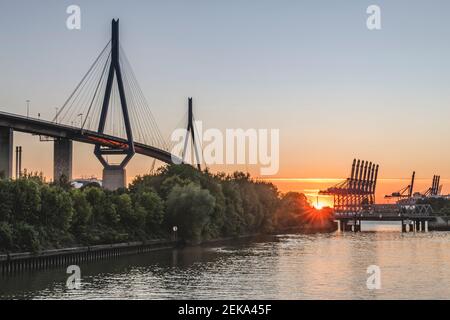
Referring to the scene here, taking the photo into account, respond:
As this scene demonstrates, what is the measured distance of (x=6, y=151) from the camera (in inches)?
2579

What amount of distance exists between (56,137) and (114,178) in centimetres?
908

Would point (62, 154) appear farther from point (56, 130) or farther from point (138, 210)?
point (138, 210)

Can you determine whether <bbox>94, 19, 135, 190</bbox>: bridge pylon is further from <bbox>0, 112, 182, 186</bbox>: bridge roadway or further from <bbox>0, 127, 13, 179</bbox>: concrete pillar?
<bbox>0, 127, 13, 179</bbox>: concrete pillar

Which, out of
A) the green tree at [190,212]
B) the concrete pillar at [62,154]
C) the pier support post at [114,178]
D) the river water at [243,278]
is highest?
the concrete pillar at [62,154]

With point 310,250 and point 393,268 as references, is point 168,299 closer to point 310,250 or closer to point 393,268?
point 393,268

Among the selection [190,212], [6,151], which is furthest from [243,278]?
[190,212]

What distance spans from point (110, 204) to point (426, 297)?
3496 centimetres

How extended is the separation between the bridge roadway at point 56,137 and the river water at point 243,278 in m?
15.6

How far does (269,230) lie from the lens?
109 meters

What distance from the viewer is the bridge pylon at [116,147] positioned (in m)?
74.6

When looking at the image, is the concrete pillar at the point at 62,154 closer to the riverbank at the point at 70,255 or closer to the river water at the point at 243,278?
the riverbank at the point at 70,255

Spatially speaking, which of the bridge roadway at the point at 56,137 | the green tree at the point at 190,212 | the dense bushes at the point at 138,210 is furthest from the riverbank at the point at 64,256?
the bridge roadway at the point at 56,137
